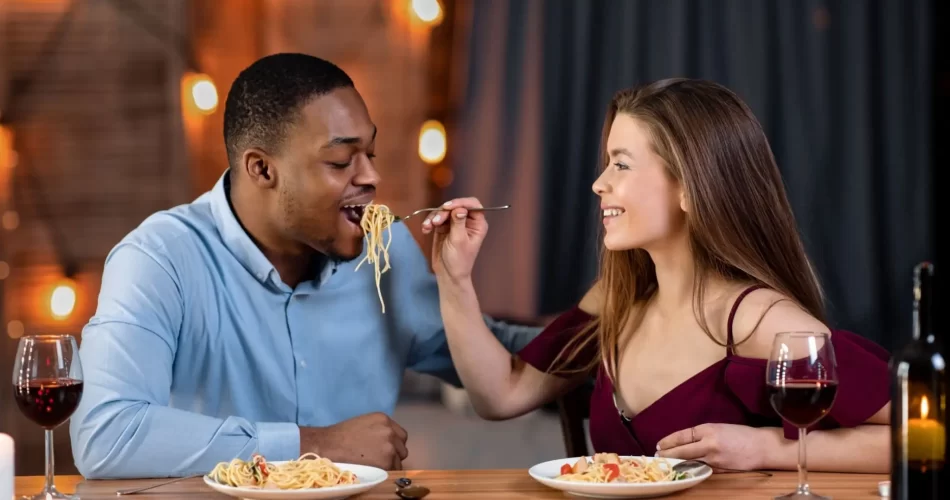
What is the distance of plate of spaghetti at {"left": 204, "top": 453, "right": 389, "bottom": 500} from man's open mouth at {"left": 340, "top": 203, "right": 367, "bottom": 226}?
0.87m

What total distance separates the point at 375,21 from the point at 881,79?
5.36 ft

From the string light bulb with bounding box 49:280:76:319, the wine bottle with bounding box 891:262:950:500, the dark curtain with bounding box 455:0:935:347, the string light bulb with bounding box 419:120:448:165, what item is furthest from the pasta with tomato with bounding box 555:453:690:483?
the string light bulb with bounding box 49:280:76:319

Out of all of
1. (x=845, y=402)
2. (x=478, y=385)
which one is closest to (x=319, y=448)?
(x=478, y=385)

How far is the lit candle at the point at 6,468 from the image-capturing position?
139cm

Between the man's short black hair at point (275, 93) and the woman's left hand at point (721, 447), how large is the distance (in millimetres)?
1136

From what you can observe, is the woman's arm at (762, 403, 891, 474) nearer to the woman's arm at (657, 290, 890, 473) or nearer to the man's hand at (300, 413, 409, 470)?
the woman's arm at (657, 290, 890, 473)

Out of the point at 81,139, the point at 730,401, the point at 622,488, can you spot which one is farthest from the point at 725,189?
the point at 81,139

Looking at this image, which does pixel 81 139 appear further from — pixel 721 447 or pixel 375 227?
pixel 721 447

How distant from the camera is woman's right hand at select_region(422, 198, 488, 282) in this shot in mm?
2168

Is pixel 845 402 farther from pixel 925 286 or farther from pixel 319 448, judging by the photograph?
pixel 319 448

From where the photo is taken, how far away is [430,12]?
342 centimetres

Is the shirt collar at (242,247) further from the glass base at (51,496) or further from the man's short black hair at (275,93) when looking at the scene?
the glass base at (51,496)

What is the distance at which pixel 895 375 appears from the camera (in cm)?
122

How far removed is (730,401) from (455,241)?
65 centimetres
